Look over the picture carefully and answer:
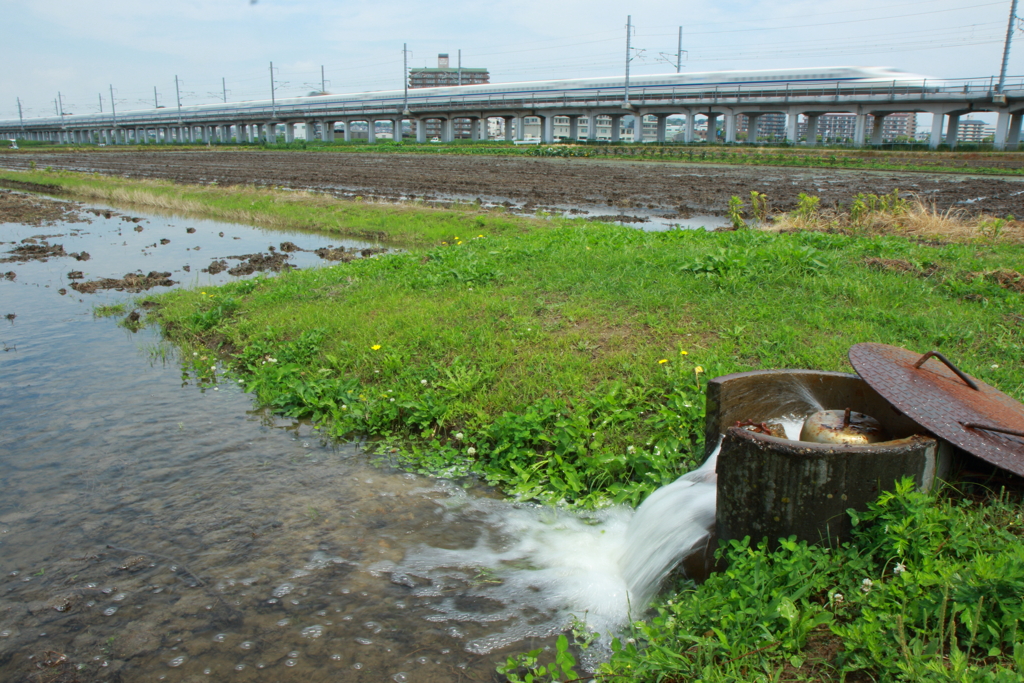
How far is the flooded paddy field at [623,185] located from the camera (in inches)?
720

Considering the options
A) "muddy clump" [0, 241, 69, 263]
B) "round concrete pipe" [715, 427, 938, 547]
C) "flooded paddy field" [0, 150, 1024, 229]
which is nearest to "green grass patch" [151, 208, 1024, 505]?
"round concrete pipe" [715, 427, 938, 547]

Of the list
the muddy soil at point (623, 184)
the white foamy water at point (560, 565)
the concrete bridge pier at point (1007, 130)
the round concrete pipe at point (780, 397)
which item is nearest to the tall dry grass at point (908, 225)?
the muddy soil at point (623, 184)

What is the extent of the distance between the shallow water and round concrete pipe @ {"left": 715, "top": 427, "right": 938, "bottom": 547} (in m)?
0.90

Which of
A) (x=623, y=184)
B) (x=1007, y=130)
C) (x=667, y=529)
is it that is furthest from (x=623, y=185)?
(x=1007, y=130)

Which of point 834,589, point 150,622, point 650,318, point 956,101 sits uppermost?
point 956,101

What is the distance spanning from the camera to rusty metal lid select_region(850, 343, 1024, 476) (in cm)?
321

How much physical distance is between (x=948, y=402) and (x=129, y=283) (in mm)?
11032

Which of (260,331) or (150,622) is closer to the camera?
(150,622)

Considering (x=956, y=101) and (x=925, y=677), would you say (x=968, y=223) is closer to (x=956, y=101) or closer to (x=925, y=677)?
(x=925, y=677)

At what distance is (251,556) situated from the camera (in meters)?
3.79

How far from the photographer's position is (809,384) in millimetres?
4262

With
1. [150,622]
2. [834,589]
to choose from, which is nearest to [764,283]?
[834,589]

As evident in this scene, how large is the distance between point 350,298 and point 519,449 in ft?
13.1

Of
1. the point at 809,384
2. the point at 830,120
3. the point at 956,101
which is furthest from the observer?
the point at 830,120
